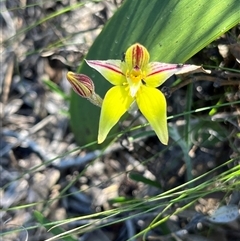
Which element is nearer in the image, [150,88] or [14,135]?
[150,88]

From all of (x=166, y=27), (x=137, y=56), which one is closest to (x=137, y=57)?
(x=137, y=56)

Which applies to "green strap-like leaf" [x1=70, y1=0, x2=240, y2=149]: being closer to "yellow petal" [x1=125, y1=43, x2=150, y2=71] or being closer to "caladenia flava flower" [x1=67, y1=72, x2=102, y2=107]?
"yellow petal" [x1=125, y1=43, x2=150, y2=71]

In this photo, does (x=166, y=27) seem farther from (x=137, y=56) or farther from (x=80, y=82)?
(x=80, y=82)

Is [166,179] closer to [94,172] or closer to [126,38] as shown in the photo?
[94,172]

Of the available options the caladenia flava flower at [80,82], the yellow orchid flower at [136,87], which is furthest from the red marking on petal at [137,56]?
the caladenia flava flower at [80,82]

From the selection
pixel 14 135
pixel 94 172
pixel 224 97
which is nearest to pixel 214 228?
pixel 224 97

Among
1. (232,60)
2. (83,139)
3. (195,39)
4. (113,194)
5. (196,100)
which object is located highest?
(195,39)

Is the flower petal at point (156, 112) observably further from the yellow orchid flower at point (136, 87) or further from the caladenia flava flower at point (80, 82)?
Result: the caladenia flava flower at point (80, 82)

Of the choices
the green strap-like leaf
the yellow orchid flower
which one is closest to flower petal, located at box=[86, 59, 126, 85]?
the yellow orchid flower
